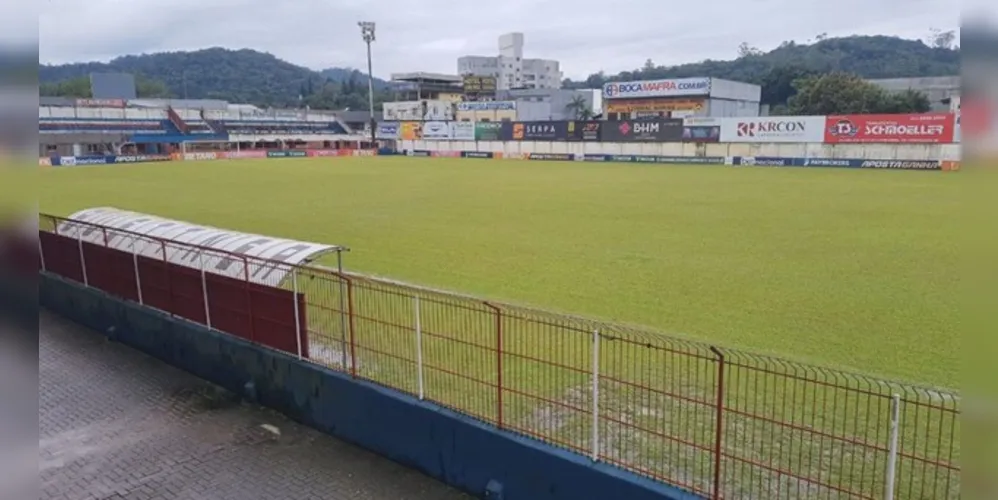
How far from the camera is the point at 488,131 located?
260 ft

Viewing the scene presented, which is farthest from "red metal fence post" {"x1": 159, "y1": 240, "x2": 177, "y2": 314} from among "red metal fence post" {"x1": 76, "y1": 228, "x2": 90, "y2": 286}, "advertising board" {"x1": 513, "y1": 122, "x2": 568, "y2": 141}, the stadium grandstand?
the stadium grandstand

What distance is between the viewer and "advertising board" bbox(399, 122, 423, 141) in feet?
288

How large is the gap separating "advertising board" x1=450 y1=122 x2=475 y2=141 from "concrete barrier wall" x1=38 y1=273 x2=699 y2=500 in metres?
70.1

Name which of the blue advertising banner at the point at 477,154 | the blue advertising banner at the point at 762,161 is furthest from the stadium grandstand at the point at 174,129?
the blue advertising banner at the point at 762,161

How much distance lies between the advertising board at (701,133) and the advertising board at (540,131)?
1375 cm

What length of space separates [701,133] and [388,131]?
49539mm

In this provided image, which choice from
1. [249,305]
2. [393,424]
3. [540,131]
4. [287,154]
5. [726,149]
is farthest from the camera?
[287,154]

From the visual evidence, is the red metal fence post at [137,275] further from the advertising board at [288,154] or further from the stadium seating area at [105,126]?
the stadium seating area at [105,126]

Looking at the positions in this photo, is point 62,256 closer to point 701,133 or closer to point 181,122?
point 701,133

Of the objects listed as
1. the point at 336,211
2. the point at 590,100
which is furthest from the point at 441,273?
the point at 590,100

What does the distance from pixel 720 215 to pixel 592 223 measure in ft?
18.0

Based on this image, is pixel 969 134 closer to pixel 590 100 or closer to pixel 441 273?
pixel 441 273

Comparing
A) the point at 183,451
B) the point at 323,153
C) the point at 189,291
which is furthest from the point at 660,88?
the point at 183,451

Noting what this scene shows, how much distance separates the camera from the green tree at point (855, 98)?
7462 centimetres
